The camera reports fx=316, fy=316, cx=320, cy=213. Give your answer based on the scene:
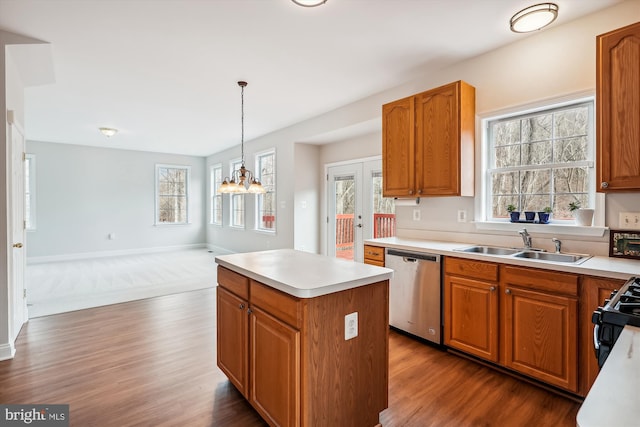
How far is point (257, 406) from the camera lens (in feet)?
6.03

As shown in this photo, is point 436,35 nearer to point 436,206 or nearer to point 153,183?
point 436,206

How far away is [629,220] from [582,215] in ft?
0.87

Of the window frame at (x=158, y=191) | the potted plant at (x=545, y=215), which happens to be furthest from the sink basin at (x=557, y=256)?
the window frame at (x=158, y=191)

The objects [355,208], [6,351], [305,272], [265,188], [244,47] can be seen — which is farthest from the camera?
[265,188]

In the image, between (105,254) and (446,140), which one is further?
(105,254)

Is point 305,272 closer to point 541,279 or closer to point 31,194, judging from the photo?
point 541,279

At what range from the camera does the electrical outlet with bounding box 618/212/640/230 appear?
220cm

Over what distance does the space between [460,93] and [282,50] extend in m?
1.69

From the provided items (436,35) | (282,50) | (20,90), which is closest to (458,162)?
(436,35)

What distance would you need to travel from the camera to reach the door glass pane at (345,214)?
532 centimetres

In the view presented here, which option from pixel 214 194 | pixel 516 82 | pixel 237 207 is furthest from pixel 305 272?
pixel 214 194

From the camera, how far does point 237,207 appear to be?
7805mm

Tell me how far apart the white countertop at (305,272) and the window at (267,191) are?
4128mm

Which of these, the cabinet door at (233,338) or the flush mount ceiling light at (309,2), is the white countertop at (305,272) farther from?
the flush mount ceiling light at (309,2)
